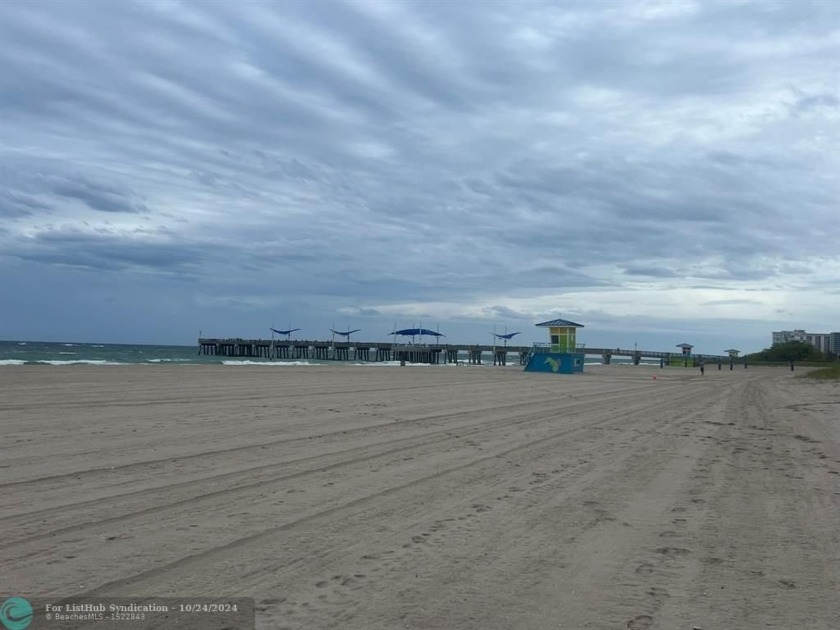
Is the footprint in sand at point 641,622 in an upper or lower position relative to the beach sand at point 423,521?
lower

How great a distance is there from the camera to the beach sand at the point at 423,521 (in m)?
4.61

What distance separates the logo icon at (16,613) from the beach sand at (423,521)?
0.61 feet

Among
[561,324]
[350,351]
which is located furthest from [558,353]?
[350,351]

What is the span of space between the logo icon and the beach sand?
0.19 meters

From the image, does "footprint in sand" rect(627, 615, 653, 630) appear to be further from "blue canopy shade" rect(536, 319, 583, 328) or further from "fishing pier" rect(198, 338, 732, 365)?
"fishing pier" rect(198, 338, 732, 365)

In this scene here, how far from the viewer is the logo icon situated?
4057 millimetres

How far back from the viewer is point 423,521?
6484mm

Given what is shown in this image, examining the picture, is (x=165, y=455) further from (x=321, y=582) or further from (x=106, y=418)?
(x=321, y=582)

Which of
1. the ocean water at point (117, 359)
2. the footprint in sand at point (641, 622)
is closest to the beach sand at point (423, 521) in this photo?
the footprint in sand at point (641, 622)

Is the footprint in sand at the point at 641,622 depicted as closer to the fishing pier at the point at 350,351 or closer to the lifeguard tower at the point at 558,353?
the lifeguard tower at the point at 558,353

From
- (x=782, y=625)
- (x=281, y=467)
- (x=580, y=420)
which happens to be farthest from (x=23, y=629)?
(x=580, y=420)

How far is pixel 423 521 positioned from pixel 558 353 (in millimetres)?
47632

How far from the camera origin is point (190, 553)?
529 cm

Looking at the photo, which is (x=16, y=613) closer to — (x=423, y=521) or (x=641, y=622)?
(x=423, y=521)
